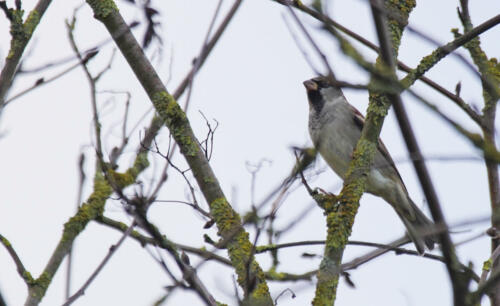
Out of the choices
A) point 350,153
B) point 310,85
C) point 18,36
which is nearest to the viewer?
point 18,36

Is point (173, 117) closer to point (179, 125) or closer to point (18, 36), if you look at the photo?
point (179, 125)

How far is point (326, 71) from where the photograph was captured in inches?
70.6

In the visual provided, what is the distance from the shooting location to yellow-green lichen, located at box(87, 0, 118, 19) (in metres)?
3.56

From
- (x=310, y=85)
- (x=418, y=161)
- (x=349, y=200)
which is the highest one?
(x=310, y=85)

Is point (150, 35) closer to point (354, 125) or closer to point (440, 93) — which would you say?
point (440, 93)

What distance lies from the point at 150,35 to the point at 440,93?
1643 millimetres

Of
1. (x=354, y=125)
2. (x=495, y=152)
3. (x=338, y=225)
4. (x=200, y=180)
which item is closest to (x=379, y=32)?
(x=495, y=152)

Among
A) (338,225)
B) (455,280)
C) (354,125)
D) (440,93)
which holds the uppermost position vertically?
(354,125)

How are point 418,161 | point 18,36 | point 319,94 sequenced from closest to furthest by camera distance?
point 418,161
point 18,36
point 319,94

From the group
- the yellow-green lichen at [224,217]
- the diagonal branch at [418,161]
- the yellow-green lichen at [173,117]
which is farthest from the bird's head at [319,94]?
the diagonal branch at [418,161]

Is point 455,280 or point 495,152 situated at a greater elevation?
point 495,152

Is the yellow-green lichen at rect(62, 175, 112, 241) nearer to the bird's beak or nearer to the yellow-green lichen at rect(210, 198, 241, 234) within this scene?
the yellow-green lichen at rect(210, 198, 241, 234)

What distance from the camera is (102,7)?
3.58m

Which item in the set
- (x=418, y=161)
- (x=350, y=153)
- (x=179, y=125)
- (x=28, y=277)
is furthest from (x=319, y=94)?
(x=418, y=161)
